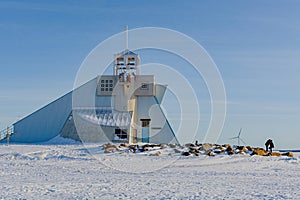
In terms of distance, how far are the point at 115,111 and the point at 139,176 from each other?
1774 centimetres

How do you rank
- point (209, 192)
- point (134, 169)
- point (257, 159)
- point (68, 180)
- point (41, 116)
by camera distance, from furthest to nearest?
point (41, 116)
point (257, 159)
point (134, 169)
point (68, 180)
point (209, 192)

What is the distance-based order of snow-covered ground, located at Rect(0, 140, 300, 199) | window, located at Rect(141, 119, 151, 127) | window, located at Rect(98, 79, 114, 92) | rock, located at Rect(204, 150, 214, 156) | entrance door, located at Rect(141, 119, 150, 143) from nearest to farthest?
snow-covered ground, located at Rect(0, 140, 300, 199) < rock, located at Rect(204, 150, 214, 156) < entrance door, located at Rect(141, 119, 150, 143) < window, located at Rect(141, 119, 151, 127) < window, located at Rect(98, 79, 114, 92)

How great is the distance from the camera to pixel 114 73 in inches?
1305

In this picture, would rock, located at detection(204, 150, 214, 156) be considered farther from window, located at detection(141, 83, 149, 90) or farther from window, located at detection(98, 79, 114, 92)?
window, located at detection(98, 79, 114, 92)

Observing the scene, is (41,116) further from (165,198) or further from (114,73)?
(165,198)

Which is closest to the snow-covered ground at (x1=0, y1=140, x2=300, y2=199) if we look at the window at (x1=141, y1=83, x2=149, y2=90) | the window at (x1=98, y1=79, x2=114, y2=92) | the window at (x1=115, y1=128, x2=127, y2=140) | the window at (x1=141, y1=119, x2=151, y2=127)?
the window at (x1=115, y1=128, x2=127, y2=140)

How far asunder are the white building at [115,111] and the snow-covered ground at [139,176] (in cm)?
732

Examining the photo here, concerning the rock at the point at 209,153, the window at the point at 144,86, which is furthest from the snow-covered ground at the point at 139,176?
the window at the point at 144,86

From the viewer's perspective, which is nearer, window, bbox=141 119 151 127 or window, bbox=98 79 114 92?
window, bbox=141 119 151 127

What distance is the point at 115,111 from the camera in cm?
3219

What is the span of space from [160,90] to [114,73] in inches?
153

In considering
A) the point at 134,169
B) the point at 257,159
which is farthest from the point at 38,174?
the point at 257,159

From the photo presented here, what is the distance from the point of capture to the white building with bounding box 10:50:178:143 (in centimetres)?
3106

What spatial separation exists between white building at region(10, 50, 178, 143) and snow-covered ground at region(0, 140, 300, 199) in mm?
7323
